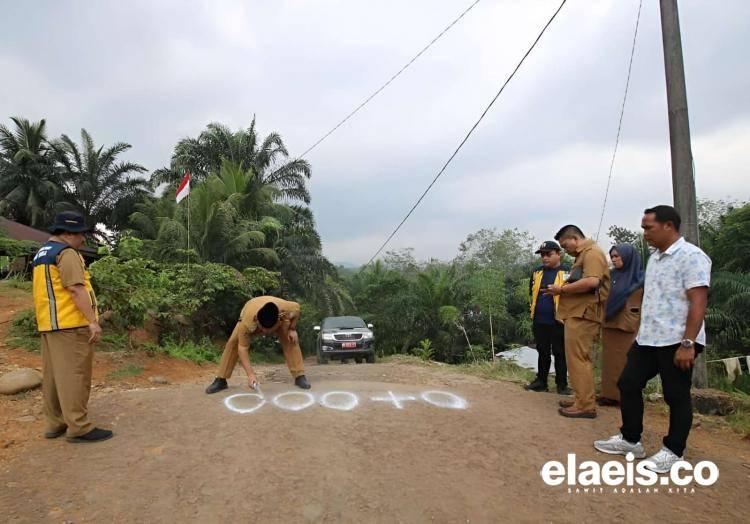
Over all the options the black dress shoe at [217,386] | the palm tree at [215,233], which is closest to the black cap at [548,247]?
the black dress shoe at [217,386]

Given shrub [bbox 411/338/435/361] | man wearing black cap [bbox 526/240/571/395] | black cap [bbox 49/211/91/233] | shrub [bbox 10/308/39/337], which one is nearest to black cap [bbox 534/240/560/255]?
man wearing black cap [bbox 526/240/571/395]

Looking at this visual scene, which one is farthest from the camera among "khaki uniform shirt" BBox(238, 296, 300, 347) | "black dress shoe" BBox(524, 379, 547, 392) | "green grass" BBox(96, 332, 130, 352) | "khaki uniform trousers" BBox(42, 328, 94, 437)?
"green grass" BBox(96, 332, 130, 352)

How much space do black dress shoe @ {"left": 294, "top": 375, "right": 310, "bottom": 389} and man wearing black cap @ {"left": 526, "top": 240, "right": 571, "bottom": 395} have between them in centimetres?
270

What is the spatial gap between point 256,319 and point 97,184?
26560 mm

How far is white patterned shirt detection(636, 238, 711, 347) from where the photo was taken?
3109mm

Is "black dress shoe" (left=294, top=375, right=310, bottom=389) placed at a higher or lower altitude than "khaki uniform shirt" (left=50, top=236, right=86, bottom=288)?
lower

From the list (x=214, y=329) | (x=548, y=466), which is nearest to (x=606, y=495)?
(x=548, y=466)

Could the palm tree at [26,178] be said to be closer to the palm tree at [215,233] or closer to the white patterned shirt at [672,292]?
the palm tree at [215,233]

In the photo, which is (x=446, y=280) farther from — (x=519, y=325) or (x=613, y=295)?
(x=613, y=295)

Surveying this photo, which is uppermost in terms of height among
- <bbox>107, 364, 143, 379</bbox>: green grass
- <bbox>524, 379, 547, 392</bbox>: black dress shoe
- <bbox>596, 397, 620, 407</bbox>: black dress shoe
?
<bbox>107, 364, 143, 379</bbox>: green grass

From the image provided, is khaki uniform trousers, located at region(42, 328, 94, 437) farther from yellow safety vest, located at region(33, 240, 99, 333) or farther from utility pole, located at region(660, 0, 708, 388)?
utility pole, located at region(660, 0, 708, 388)

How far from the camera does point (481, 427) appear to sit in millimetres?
4012

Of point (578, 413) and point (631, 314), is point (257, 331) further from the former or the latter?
point (631, 314)

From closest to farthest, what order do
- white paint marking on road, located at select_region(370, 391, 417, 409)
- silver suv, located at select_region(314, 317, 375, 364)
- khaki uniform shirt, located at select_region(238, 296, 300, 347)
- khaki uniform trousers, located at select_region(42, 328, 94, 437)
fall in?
khaki uniform trousers, located at select_region(42, 328, 94, 437), white paint marking on road, located at select_region(370, 391, 417, 409), khaki uniform shirt, located at select_region(238, 296, 300, 347), silver suv, located at select_region(314, 317, 375, 364)
